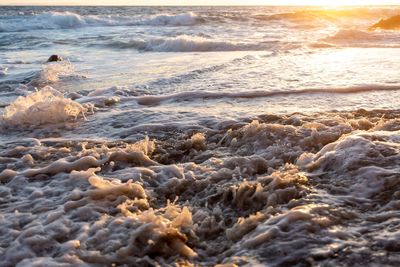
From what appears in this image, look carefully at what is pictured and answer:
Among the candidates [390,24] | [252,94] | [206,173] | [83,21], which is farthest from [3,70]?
[83,21]

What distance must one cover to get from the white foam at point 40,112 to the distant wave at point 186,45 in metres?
10.5

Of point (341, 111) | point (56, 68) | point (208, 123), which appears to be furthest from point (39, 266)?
point (56, 68)

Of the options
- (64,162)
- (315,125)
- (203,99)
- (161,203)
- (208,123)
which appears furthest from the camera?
(203,99)

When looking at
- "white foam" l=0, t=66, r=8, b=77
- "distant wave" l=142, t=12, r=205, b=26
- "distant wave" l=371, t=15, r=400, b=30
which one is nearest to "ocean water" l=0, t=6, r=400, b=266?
"white foam" l=0, t=66, r=8, b=77

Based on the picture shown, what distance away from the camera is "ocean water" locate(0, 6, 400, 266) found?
2840mm

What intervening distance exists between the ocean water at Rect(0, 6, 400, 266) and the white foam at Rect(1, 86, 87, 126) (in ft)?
0.06

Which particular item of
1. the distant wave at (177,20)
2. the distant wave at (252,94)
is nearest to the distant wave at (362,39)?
the distant wave at (252,94)

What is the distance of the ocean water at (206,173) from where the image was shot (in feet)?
9.32

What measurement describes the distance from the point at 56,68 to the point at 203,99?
555 cm

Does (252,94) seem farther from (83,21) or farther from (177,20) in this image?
(83,21)

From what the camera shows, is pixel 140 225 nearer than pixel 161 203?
Yes

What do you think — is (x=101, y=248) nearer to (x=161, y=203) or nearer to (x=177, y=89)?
(x=161, y=203)

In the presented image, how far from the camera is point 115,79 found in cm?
985

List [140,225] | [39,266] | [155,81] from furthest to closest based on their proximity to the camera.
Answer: [155,81]
[140,225]
[39,266]
